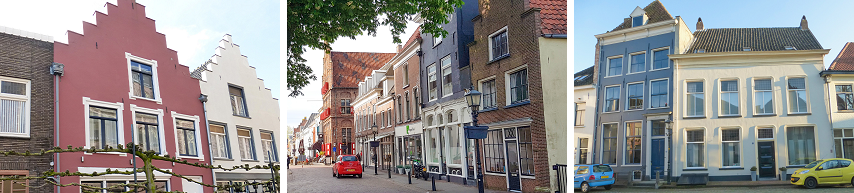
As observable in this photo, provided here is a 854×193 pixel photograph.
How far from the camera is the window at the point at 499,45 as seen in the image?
626cm

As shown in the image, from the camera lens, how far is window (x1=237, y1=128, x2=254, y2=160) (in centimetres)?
514

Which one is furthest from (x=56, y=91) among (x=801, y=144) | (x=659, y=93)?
(x=801, y=144)

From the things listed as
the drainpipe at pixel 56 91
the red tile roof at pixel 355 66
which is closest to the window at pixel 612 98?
the red tile roof at pixel 355 66

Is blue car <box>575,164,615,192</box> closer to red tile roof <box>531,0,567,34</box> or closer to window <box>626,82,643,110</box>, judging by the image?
window <box>626,82,643,110</box>

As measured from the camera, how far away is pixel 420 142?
7.48m

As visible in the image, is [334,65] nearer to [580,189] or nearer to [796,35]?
[580,189]

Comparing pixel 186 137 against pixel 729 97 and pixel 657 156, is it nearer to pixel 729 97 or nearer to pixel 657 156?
pixel 657 156

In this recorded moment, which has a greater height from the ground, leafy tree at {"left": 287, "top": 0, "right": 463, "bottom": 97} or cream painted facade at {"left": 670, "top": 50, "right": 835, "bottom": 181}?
leafy tree at {"left": 287, "top": 0, "right": 463, "bottom": 97}

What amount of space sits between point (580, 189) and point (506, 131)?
1.12 m

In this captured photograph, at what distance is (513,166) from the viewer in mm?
6133

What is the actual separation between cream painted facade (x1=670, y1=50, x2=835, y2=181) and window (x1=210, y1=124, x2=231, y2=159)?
14.4 ft

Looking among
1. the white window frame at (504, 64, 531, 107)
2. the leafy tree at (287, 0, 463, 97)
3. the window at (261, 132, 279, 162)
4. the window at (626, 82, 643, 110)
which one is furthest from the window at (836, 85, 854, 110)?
the window at (261, 132, 279, 162)

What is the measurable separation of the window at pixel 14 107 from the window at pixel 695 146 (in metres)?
5.46

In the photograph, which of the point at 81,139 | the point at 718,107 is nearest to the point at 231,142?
the point at 81,139
